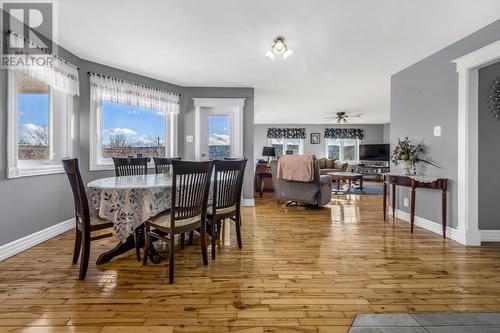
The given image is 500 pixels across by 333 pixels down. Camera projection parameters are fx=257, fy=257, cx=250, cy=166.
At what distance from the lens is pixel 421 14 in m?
2.45

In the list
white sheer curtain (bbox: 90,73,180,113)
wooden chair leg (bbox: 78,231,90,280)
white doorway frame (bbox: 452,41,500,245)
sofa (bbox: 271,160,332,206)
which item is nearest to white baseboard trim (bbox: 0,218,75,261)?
wooden chair leg (bbox: 78,231,90,280)

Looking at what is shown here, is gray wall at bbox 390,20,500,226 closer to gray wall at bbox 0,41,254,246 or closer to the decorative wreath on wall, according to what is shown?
the decorative wreath on wall

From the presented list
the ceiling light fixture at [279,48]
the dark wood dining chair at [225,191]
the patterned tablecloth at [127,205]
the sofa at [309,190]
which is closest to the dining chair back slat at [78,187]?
the patterned tablecloth at [127,205]

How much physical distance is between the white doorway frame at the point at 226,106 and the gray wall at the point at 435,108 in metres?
2.74

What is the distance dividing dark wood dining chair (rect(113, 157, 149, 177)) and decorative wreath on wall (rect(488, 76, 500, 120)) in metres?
4.30

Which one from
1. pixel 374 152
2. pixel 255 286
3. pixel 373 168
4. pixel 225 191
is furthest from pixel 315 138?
pixel 255 286

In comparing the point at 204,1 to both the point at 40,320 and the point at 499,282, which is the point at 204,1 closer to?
the point at 40,320

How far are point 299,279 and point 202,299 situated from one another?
78cm

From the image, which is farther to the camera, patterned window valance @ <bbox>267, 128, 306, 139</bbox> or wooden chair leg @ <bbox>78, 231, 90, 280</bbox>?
patterned window valance @ <bbox>267, 128, 306, 139</bbox>

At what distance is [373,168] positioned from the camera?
10016 millimetres

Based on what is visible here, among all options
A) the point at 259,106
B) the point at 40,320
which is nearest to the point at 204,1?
the point at 40,320

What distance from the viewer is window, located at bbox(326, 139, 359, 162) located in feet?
35.5

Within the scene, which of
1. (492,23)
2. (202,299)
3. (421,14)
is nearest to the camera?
(202,299)

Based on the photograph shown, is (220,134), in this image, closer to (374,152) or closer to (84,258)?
(84,258)
